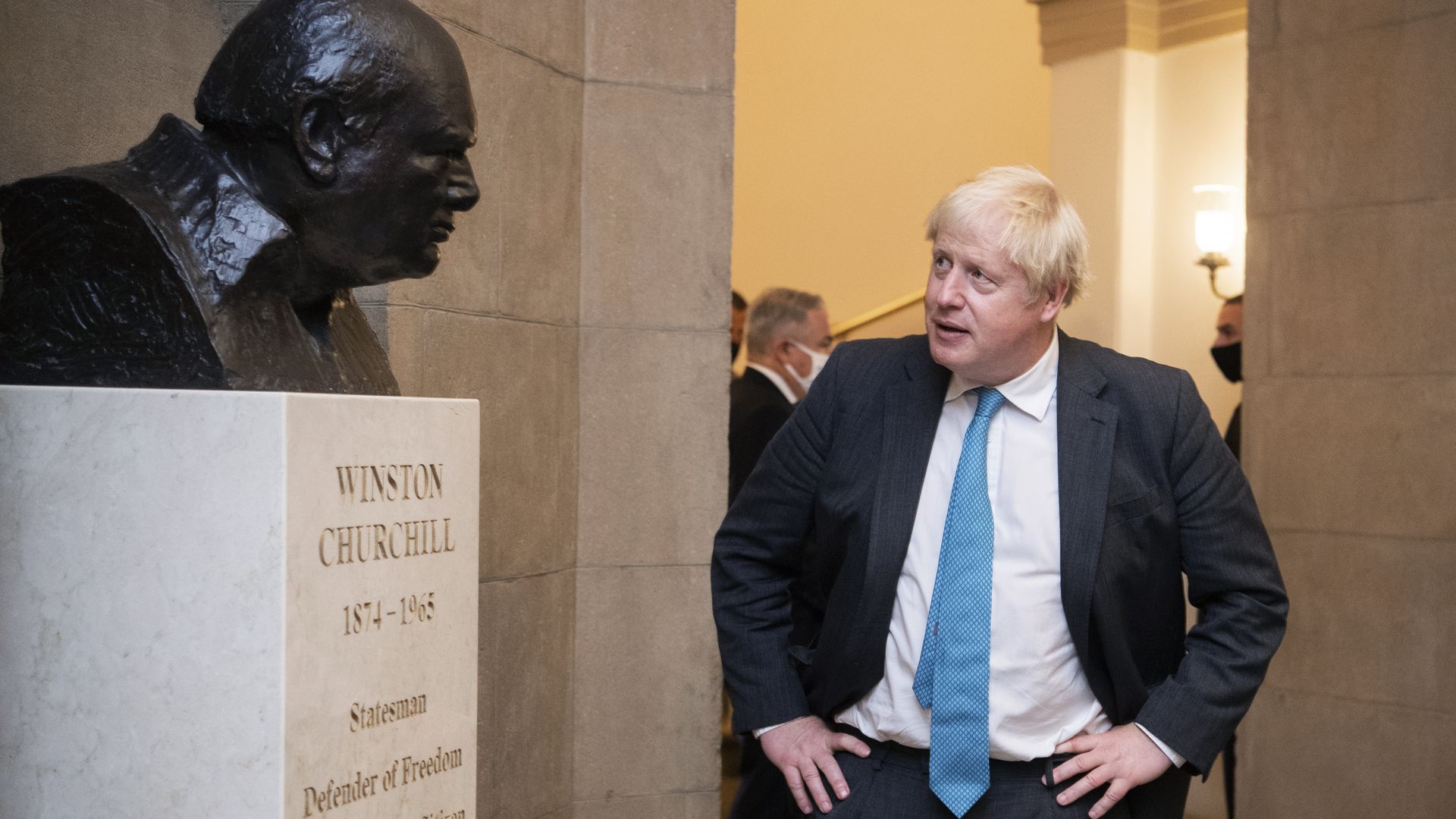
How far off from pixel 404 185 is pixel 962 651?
3.53 feet

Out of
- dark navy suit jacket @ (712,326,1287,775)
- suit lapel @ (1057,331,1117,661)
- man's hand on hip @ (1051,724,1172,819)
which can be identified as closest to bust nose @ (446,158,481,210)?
dark navy suit jacket @ (712,326,1287,775)

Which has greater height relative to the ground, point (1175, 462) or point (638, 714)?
point (1175, 462)

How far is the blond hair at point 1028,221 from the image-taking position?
2189 millimetres

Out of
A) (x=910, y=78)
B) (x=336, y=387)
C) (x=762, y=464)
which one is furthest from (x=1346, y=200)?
(x=910, y=78)

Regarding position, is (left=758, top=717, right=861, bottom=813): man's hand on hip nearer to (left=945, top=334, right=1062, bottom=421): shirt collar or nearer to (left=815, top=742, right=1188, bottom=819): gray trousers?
(left=815, top=742, right=1188, bottom=819): gray trousers

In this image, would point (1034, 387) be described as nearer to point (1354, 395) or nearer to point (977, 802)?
point (977, 802)

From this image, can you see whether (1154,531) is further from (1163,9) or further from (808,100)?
(808,100)

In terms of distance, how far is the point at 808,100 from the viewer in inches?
378

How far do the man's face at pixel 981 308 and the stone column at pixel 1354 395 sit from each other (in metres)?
2.85

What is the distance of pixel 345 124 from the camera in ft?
6.37

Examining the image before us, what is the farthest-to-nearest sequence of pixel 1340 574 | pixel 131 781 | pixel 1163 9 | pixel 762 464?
pixel 1163 9 → pixel 1340 574 → pixel 762 464 → pixel 131 781

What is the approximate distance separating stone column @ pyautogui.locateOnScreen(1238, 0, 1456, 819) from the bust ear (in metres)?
3.77

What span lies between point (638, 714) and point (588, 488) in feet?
2.16

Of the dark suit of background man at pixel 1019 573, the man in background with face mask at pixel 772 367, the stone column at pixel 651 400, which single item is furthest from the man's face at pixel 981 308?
the man in background with face mask at pixel 772 367
